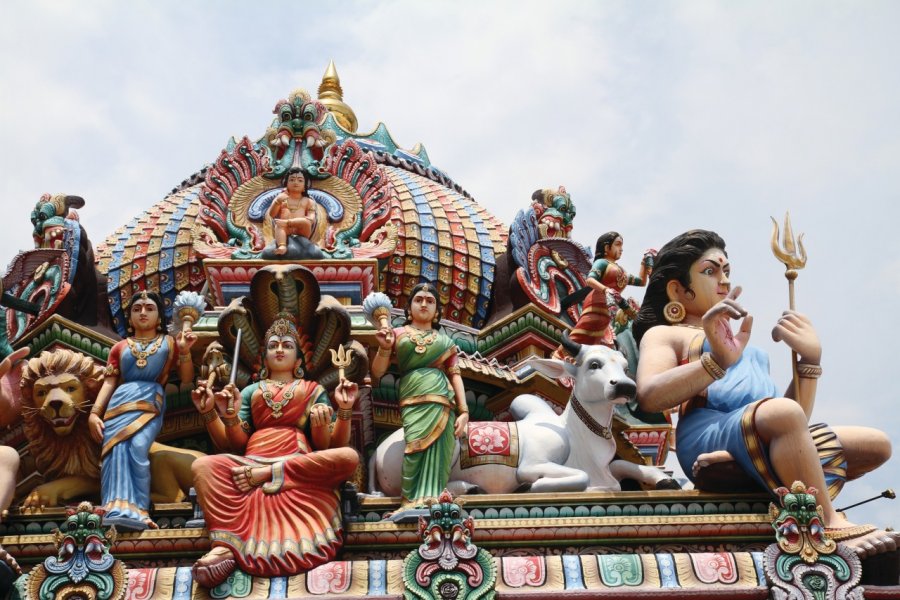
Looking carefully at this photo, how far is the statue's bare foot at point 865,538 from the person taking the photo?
11.6m

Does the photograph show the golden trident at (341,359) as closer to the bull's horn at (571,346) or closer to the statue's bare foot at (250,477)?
the statue's bare foot at (250,477)

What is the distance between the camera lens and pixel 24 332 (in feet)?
57.3

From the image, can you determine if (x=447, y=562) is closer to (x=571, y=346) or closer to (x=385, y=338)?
(x=385, y=338)

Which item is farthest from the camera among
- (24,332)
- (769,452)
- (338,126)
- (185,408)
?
(338,126)

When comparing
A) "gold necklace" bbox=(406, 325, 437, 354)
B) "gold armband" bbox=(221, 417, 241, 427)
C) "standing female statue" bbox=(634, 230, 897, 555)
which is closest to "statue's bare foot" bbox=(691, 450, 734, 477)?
"standing female statue" bbox=(634, 230, 897, 555)

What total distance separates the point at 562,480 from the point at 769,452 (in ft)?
5.84

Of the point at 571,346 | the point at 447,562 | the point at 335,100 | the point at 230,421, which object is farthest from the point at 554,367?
the point at 335,100

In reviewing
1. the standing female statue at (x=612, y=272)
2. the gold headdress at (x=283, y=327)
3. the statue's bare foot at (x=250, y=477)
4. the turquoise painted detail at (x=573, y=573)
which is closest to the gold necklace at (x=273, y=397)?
the gold headdress at (x=283, y=327)

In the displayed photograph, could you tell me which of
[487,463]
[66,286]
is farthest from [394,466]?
[66,286]

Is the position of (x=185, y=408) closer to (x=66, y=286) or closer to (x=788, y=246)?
(x=66, y=286)

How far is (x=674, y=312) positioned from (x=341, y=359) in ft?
10.4

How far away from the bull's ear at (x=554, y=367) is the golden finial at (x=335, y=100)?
10578mm

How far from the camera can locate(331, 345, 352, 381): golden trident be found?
42.4 ft

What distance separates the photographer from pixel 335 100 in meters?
24.5
